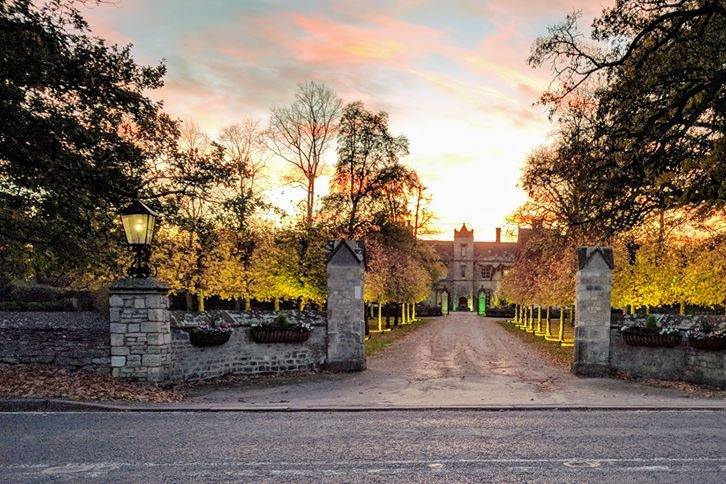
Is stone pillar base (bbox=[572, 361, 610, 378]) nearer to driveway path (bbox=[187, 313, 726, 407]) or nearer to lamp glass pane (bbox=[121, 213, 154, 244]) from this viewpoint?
driveway path (bbox=[187, 313, 726, 407])

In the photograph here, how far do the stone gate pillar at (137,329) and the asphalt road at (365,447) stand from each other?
7.59 ft

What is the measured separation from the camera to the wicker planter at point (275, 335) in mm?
14055

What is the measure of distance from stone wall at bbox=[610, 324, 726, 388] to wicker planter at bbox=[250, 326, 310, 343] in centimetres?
820

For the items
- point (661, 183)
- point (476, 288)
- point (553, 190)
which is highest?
point (553, 190)

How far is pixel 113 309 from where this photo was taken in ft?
36.7

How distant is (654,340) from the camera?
1377 cm

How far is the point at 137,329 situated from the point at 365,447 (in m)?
6.24

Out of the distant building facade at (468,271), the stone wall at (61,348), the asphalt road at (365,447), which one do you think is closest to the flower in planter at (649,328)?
the asphalt road at (365,447)

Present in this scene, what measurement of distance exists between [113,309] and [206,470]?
620 centimetres

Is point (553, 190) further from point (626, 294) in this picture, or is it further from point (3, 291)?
point (3, 291)

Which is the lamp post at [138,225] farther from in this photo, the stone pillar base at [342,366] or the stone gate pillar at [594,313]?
the stone gate pillar at [594,313]

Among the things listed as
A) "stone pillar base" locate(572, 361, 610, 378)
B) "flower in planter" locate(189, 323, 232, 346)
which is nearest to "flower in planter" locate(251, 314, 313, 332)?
"flower in planter" locate(189, 323, 232, 346)

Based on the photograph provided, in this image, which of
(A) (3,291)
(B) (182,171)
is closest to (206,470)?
(B) (182,171)

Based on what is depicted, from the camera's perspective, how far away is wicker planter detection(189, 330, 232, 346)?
12.6 m
